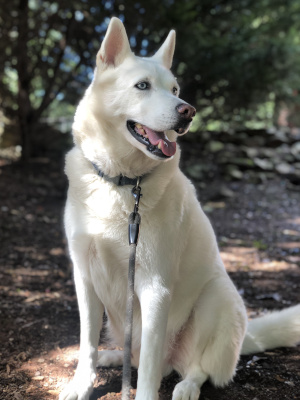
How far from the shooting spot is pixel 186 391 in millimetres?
2268

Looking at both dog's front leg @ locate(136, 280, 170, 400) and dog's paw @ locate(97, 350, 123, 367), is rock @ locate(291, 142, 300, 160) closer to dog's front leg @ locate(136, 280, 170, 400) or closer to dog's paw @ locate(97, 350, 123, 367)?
dog's paw @ locate(97, 350, 123, 367)

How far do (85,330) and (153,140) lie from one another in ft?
3.57

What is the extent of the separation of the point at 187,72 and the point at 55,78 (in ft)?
8.17

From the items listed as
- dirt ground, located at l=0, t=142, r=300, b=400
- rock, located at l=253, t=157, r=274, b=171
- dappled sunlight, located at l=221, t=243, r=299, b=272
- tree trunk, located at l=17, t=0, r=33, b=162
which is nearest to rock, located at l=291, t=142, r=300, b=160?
rock, located at l=253, t=157, r=274, b=171

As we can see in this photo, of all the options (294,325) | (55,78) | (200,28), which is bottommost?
(294,325)

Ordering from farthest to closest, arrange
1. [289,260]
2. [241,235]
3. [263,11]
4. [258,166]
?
[258,166]
[263,11]
[241,235]
[289,260]

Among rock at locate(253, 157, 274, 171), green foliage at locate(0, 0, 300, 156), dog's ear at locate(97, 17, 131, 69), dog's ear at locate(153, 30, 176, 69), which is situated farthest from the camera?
rock at locate(253, 157, 274, 171)

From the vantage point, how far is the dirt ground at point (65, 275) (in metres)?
2.52

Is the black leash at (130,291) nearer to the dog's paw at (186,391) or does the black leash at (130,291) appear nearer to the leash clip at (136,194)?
the leash clip at (136,194)

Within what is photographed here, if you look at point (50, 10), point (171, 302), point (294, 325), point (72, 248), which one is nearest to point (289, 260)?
point (294, 325)

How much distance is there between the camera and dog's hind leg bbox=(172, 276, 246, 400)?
238 centimetres

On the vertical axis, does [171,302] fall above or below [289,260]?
above

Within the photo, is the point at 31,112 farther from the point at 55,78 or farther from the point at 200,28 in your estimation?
the point at 200,28

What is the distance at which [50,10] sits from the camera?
7.67 metres
